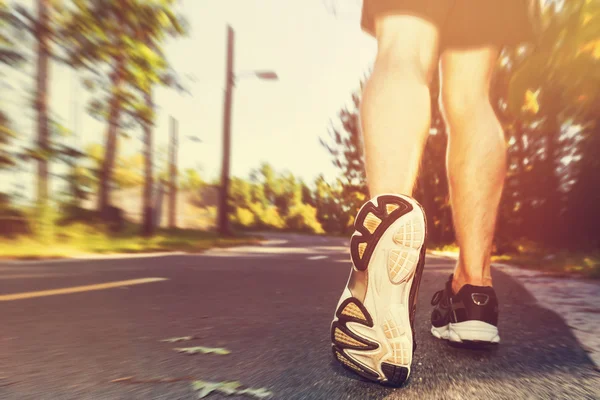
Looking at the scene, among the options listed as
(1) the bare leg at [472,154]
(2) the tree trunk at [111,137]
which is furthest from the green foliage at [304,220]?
(1) the bare leg at [472,154]

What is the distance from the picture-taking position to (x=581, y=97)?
4.36 meters

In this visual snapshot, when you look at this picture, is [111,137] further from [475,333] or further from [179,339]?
[475,333]

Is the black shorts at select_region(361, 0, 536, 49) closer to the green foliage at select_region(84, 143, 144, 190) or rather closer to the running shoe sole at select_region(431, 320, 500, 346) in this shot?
the running shoe sole at select_region(431, 320, 500, 346)

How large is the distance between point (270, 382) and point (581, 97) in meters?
3.87

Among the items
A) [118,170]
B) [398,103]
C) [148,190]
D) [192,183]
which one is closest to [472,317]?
[398,103]

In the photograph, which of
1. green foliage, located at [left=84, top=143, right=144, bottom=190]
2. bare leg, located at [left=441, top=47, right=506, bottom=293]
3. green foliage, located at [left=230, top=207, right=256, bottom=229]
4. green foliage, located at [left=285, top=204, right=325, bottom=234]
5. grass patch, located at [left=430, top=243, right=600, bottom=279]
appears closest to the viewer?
bare leg, located at [left=441, top=47, right=506, bottom=293]

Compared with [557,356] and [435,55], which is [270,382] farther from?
[435,55]

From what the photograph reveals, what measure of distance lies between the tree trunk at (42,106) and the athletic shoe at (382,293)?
948cm

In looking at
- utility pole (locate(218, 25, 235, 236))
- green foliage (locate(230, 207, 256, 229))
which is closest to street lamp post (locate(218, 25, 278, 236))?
utility pole (locate(218, 25, 235, 236))

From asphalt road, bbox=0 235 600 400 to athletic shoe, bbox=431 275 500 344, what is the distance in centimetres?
4

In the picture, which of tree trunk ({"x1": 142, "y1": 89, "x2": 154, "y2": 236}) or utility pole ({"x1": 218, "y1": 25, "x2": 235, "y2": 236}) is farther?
utility pole ({"x1": 218, "y1": 25, "x2": 235, "y2": 236})

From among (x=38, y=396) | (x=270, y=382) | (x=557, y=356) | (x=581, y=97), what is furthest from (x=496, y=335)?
(x=581, y=97)

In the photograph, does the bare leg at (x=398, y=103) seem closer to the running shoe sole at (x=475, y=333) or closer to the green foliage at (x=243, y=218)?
the running shoe sole at (x=475, y=333)

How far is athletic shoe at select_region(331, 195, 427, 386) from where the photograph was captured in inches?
49.3
